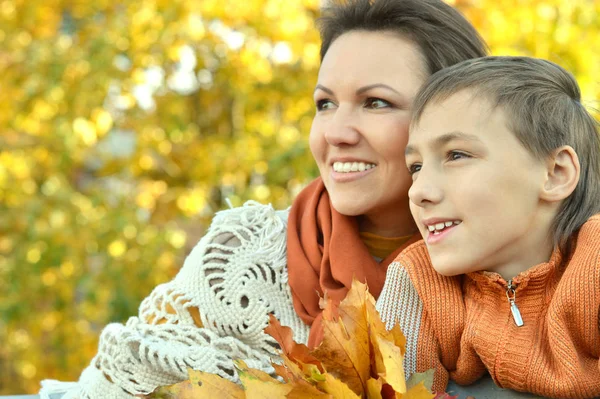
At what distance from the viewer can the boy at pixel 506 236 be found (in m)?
1.54

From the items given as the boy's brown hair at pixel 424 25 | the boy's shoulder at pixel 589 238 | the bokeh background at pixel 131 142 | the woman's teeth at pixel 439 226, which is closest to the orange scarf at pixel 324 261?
the woman's teeth at pixel 439 226

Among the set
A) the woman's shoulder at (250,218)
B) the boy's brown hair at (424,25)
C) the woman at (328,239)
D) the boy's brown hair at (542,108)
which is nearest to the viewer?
the boy's brown hair at (542,108)

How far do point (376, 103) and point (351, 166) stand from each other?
0.17 metres

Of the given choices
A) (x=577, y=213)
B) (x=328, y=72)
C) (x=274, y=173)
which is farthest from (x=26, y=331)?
(x=577, y=213)

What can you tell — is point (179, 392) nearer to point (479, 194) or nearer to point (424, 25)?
point (479, 194)

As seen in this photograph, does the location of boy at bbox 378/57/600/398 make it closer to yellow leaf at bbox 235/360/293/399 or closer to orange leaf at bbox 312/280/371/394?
orange leaf at bbox 312/280/371/394

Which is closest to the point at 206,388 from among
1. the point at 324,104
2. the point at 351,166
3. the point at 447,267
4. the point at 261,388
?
the point at 261,388

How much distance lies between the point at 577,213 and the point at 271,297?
798mm

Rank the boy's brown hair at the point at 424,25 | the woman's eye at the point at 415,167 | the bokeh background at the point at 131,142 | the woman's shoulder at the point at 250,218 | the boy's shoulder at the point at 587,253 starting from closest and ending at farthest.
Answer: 1. the boy's shoulder at the point at 587,253
2. the woman's eye at the point at 415,167
3. the boy's brown hair at the point at 424,25
4. the woman's shoulder at the point at 250,218
5. the bokeh background at the point at 131,142

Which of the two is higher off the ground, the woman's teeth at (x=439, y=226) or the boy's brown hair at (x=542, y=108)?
the boy's brown hair at (x=542, y=108)

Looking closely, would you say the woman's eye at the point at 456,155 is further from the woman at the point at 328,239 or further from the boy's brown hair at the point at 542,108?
the woman at the point at 328,239

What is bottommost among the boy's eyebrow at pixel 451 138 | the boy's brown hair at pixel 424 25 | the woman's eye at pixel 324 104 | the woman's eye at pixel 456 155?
the woman's eye at pixel 456 155

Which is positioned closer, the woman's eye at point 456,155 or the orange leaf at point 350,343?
the orange leaf at point 350,343

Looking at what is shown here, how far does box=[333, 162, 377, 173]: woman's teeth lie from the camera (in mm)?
2094
